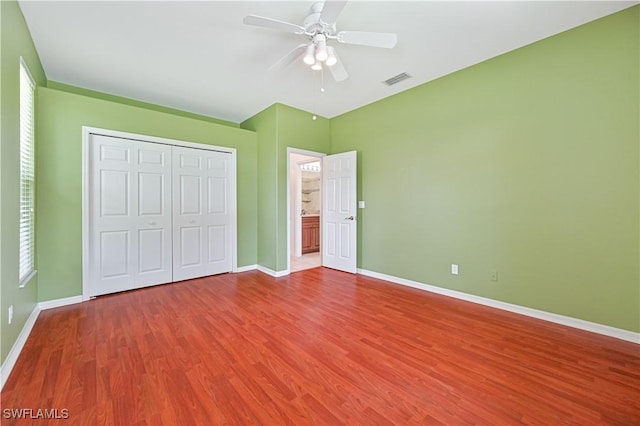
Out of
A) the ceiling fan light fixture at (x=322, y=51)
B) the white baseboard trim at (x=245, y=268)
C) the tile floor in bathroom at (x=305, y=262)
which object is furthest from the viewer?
the tile floor in bathroom at (x=305, y=262)

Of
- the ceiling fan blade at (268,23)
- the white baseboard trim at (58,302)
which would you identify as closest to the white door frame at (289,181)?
the ceiling fan blade at (268,23)

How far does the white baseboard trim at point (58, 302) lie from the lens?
9.70ft

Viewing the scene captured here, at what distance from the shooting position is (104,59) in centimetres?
294

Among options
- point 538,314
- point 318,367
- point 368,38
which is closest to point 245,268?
point 318,367

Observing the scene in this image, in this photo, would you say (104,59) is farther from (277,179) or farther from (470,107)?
(470,107)

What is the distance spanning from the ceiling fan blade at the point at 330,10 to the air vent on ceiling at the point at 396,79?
1589mm

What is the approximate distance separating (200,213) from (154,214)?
0.65 m

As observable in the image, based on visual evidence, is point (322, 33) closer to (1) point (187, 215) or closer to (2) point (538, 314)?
(1) point (187, 215)

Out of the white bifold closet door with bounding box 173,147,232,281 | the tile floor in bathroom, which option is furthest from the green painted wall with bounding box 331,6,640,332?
the white bifold closet door with bounding box 173,147,232,281

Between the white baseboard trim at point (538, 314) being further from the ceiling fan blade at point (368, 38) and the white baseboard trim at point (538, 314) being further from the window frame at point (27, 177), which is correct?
the window frame at point (27, 177)

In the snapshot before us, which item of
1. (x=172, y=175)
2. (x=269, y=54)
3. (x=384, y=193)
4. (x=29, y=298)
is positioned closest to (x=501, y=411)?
(x=384, y=193)

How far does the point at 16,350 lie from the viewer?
201 cm

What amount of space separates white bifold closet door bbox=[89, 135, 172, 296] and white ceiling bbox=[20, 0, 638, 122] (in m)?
0.91

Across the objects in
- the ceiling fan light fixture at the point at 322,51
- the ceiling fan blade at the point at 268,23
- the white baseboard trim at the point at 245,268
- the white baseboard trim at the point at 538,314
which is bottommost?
the white baseboard trim at the point at 538,314
